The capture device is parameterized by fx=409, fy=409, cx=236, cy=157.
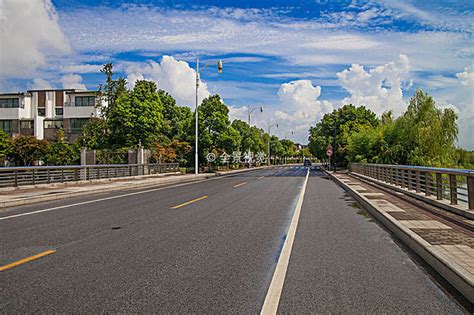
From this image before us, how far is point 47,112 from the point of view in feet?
220

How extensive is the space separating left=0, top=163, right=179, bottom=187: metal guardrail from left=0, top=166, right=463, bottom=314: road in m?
9.54

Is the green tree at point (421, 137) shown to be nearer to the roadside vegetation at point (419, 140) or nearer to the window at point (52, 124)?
the roadside vegetation at point (419, 140)

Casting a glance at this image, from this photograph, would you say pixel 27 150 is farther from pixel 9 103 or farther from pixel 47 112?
pixel 9 103

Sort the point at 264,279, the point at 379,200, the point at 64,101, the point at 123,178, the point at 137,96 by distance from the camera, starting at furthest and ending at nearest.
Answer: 1. the point at 64,101
2. the point at 137,96
3. the point at 123,178
4. the point at 379,200
5. the point at 264,279

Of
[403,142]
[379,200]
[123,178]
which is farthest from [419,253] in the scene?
[403,142]

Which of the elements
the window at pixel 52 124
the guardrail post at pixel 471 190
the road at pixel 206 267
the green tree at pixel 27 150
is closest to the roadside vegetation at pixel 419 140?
the guardrail post at pixel 471 190

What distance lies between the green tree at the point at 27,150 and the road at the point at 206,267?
4149 cm

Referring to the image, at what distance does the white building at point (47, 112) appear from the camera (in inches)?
2566

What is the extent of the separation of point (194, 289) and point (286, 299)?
1.14 m

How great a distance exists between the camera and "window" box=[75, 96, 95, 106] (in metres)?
65.5

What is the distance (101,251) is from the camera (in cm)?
702

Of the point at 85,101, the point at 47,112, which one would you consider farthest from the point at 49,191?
the point at 47,112

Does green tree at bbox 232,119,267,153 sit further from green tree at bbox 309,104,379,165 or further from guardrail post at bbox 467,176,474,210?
guardrail post at bbox 467,176,474,210

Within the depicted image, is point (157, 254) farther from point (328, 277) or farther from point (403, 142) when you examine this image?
point (403, 142)
